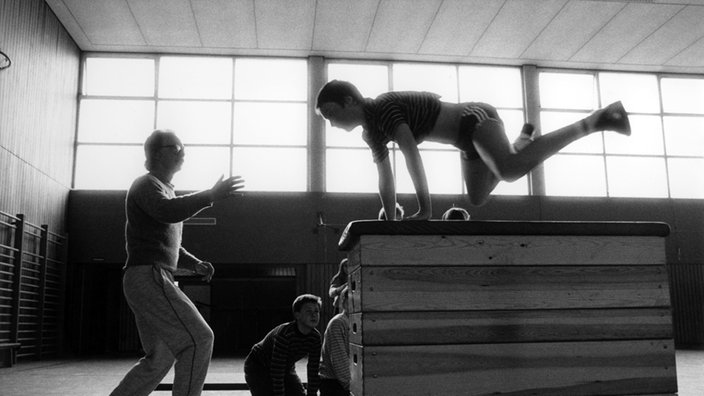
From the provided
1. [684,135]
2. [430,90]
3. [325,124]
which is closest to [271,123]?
[325,124]

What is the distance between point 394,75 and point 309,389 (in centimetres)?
880

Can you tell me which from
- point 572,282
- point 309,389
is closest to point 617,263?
point 572,282

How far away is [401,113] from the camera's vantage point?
2.69m

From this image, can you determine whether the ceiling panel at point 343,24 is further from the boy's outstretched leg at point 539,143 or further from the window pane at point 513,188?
the boy's outstretched leg at point 539,143

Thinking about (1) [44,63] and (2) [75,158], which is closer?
(1) [44,63]

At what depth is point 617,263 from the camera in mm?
2316

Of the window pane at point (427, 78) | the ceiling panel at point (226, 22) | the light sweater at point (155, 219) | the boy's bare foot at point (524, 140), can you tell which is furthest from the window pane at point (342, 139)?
the light sweater at point (155, 219)

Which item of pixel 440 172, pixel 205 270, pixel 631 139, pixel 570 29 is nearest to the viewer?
pixel 205 270

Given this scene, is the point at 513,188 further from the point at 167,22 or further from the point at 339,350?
the point at 339,350

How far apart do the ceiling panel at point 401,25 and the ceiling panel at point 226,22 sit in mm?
1949

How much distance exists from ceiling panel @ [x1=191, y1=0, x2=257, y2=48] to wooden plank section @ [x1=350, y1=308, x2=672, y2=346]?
8220 mm

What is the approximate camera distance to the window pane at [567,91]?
1180cm

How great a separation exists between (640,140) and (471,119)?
1023cm

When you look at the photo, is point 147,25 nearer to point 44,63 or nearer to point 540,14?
point 44,63
